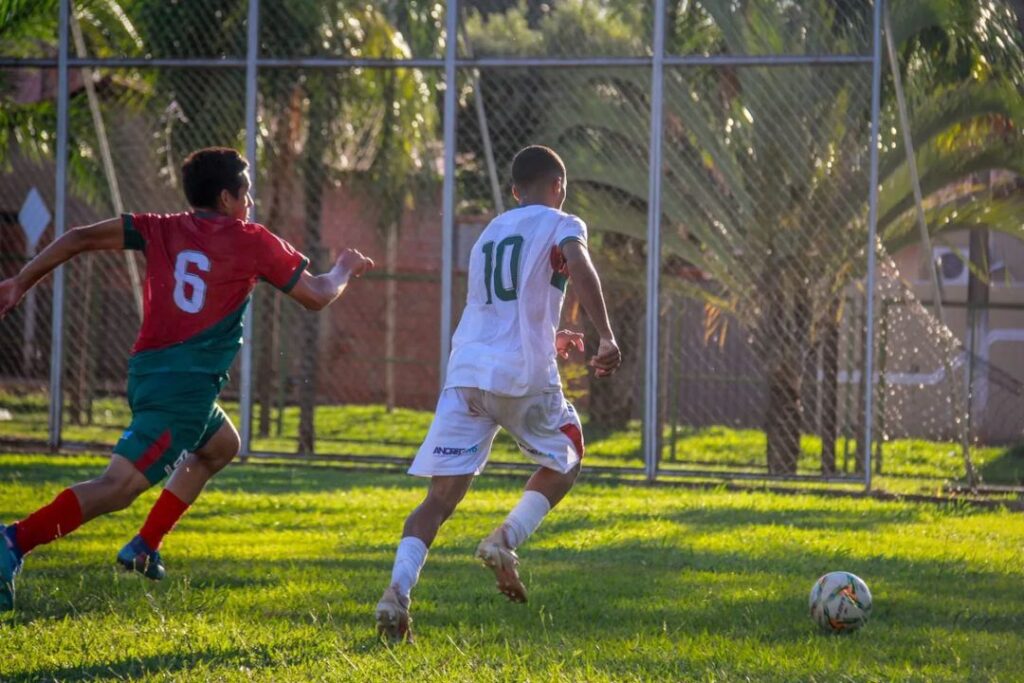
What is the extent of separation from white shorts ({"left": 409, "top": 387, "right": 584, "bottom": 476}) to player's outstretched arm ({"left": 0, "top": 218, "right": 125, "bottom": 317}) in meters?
1.41

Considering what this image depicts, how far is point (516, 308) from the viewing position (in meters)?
5.24

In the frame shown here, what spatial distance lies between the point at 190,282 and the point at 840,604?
104 inches

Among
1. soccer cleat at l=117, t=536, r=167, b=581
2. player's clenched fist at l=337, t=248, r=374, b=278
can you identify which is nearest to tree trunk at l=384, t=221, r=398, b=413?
soccer cleat at l=117, t=536, r=167, b=581

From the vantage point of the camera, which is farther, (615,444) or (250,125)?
(615,444)

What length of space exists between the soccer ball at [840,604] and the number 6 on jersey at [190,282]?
2512 mm

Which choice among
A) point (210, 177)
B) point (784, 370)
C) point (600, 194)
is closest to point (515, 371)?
point (210, 177)

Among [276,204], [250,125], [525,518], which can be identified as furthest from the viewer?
[276,204]

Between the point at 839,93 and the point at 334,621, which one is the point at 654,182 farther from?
the point at 334,621

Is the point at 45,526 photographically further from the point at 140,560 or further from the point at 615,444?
the point at 615,444

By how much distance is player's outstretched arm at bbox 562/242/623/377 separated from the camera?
505cm

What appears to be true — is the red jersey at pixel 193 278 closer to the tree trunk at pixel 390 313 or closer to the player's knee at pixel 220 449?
the player's knee at pixel 220 449

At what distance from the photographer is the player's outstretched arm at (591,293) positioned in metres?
5.05

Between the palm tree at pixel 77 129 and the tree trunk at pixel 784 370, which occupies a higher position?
the palm tree at pixel 77 129

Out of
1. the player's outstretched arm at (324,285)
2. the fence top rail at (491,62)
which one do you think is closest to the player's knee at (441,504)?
the player's outstretched arm at (324,285)
